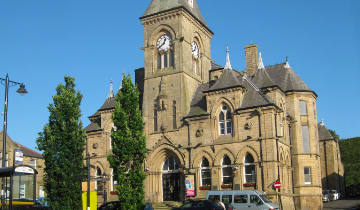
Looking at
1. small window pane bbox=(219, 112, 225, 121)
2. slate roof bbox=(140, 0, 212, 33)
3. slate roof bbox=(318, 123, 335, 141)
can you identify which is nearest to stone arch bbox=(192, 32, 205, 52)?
slate roof bbox=(140, 0, 212, 33)

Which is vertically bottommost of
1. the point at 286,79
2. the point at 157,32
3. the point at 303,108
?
the point at 303,108

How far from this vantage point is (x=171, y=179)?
40969 millimetres

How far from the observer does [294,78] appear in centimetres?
4531

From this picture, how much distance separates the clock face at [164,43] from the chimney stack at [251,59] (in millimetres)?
8657

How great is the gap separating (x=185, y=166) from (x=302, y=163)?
1088 centimetres

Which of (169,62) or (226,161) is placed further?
(169,62)

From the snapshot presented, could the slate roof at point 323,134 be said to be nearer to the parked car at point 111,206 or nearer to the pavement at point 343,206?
the pavement at point 343,206

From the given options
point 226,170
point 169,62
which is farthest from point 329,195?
point 169,62

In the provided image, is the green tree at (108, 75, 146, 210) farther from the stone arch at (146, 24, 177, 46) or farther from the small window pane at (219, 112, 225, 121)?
the stone arch at (146, 24, 177, 46)

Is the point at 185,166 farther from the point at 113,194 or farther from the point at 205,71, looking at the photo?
the point at 205,71

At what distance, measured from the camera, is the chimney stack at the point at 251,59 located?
46812 mm

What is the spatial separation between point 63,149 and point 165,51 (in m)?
16.8

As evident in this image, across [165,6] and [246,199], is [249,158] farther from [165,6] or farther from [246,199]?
[165,6]

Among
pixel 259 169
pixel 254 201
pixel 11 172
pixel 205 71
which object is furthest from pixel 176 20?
pixel 11 172
